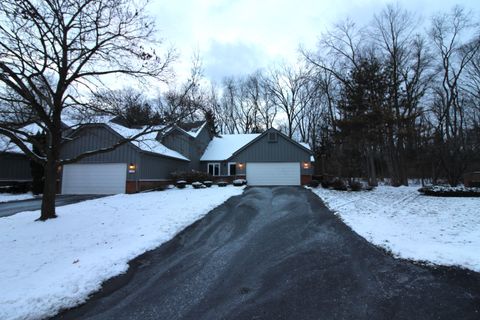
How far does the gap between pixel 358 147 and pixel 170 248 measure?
18.9 meters

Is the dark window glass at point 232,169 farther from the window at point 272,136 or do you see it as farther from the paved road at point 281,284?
the paved road at point 281,284

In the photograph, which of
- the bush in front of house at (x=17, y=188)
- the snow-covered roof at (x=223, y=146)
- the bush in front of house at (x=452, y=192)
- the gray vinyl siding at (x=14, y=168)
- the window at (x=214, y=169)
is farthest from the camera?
the snow-covered roof at (x=223, y=146)

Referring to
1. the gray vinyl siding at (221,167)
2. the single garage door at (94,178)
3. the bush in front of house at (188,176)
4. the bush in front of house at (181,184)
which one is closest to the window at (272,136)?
the gray vinyl siding at (221,167)

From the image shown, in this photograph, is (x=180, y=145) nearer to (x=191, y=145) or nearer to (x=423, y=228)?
(x=191, y=145)

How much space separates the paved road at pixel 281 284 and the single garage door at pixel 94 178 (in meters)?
14.8

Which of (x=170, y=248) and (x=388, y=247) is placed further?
(x=170, y=248)

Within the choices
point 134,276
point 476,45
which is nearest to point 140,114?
point 134,276

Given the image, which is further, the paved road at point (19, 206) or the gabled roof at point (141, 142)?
the gabled roof at point (141, 142)

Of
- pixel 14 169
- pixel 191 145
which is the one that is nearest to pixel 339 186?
pixel 191 145

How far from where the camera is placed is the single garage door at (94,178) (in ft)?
67.2

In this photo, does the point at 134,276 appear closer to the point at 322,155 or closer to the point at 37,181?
the point at 37,181

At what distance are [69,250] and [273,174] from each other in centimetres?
2080

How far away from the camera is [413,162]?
3052cm

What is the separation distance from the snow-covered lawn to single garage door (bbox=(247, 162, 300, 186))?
50.1 ft
